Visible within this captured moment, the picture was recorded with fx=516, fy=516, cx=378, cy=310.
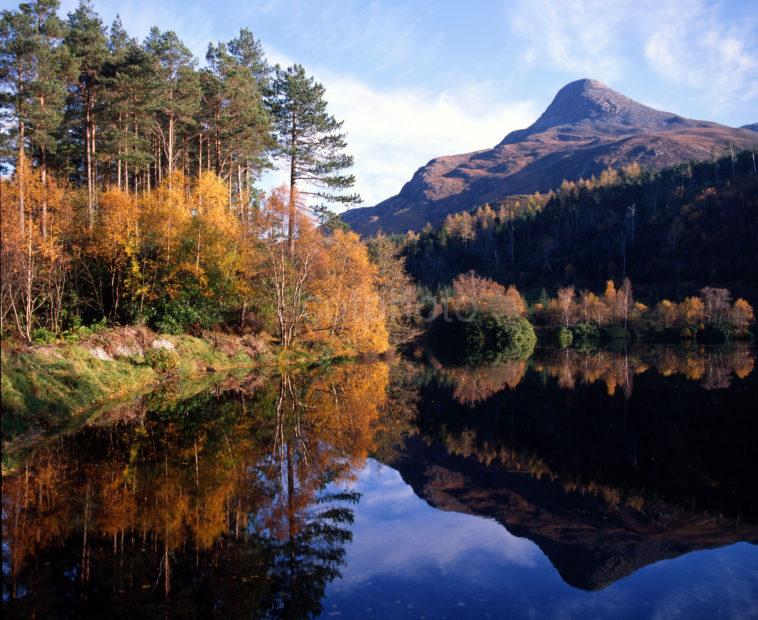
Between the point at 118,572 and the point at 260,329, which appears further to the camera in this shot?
the point at 260,329

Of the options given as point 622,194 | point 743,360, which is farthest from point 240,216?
point 622,194

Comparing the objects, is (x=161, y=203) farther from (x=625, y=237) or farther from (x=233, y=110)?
(x=625, y=237)

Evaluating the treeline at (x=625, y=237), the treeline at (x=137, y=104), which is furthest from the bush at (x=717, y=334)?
the treeline at (x=137, y=104)

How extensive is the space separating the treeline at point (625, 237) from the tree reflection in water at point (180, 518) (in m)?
111

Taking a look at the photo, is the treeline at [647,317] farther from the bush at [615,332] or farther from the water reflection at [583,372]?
the water reflection at [583,372]

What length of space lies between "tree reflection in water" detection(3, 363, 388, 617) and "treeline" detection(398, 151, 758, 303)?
111 m

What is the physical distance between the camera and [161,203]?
28688mm

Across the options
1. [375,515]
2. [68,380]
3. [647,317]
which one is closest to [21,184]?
[68,380]

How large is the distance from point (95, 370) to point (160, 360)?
461 cm

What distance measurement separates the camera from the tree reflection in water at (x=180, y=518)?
6.99 metres

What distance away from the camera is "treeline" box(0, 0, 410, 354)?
22.8m

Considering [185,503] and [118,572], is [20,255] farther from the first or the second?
[118,572]

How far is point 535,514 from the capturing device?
11055mm

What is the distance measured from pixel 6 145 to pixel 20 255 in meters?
9.91
